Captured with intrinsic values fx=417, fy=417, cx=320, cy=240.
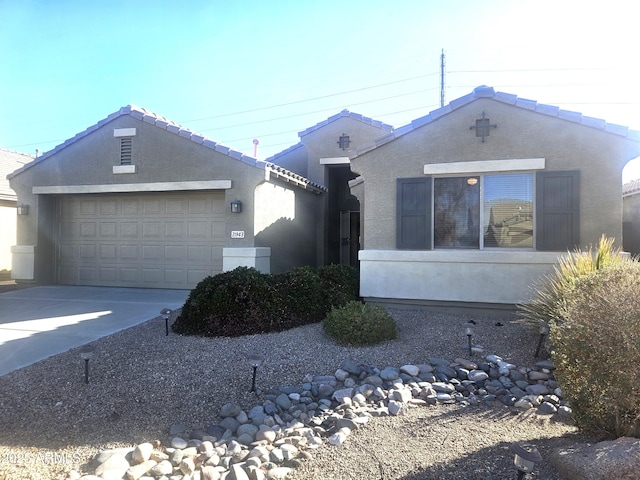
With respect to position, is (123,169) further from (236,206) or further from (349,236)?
(349,236)

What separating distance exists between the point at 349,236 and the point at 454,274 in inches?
277

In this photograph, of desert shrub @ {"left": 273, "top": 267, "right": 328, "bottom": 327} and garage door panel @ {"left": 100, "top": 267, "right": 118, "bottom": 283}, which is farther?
garage door panel @ {"left": 100, "top": 267, "right": 118, "bottom": 283}

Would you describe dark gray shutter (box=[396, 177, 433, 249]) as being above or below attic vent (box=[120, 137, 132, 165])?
below

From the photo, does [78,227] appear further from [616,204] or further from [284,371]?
[616,204]

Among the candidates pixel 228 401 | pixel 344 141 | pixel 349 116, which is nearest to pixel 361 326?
pixel 228 401

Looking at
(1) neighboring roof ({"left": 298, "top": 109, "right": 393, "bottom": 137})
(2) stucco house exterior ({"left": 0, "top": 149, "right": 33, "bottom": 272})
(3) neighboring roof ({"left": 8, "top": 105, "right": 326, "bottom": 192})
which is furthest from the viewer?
(2) stucco house exterior ({"left": 0, "top": 149, "right": 33, "bottom": 272})

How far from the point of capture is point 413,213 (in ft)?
25.2

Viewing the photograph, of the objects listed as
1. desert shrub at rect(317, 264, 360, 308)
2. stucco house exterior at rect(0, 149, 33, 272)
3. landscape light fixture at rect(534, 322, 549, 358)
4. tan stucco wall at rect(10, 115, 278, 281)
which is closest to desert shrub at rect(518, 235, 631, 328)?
landscape light fixture at rect(534, 322, 549, 358)

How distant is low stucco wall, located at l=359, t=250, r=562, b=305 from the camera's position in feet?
23.6

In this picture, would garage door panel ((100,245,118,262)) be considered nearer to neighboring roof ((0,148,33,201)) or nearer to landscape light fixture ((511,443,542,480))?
neighboring roof ((0,148,33,201))

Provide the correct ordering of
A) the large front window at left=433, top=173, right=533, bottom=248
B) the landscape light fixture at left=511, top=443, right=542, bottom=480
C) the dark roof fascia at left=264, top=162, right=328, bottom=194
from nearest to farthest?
the landscape light fixture at left=511, top=443, right=542, bottom=480
the large front window at left=433, top=173, right=533, bottom=248
the dark roof fascia at left=264, top=162, right=328, bottom=194

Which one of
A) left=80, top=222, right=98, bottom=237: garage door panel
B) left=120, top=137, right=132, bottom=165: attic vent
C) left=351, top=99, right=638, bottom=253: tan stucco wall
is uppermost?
left=120, top=137, right=132, bottom=165: attic vent

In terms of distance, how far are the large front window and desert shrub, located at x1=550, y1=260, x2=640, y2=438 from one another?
437 centimetres

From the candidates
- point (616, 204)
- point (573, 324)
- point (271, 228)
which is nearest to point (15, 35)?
point (271, 228)
